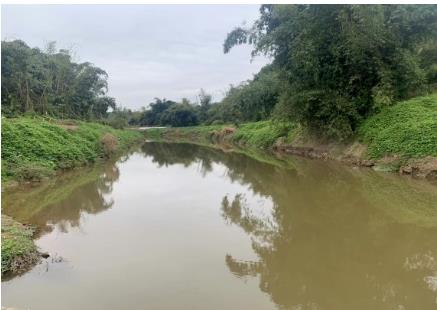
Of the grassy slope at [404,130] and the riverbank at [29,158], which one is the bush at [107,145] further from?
the grassy slope at [404,130]

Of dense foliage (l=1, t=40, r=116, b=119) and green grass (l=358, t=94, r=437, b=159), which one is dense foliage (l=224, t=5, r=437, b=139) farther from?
dense foliage (l=1, t=40, r=116, b=119)

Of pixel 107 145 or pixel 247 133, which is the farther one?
pixel 247 133

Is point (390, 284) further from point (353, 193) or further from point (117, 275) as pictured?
point (353, 193)

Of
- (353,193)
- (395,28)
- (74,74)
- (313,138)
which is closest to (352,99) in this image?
(395,28)

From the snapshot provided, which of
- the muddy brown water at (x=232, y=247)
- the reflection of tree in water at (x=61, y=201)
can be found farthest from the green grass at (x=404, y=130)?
the reflection of tree in water at (x=61, y=201)

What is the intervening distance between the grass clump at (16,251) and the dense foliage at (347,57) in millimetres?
12417

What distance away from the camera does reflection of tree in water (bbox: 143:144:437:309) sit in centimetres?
451

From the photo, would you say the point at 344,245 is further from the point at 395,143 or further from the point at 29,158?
the point at 29,158

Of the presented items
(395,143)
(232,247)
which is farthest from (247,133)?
(232,247)

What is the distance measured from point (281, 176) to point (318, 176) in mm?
1275

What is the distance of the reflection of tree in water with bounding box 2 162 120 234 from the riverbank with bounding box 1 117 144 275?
23.7 inches

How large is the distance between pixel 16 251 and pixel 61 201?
15.5 ft

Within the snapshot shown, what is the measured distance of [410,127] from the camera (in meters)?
13.7

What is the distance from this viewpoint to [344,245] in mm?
6105
